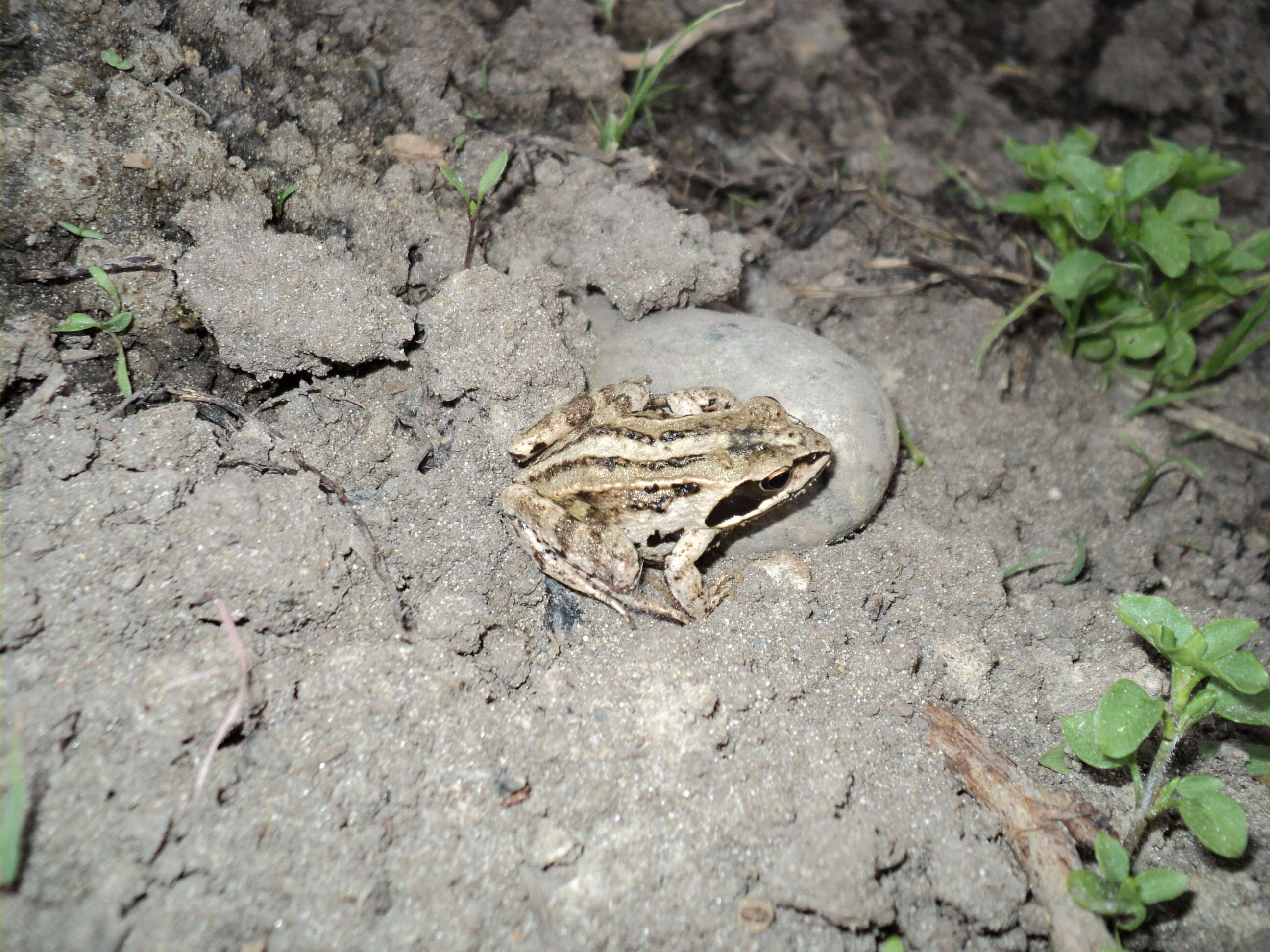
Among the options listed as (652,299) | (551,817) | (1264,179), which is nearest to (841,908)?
(551,817)

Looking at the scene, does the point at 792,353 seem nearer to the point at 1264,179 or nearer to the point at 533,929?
the point at 533,929

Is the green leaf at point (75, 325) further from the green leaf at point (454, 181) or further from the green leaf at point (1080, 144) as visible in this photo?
the green leaf at point (1080, 144)

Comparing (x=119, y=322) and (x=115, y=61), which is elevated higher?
(x=115, y=61)

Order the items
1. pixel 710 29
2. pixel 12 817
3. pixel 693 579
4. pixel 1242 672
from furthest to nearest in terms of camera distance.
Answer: pixel 710 29 → pixel 693 579 → pixel 1242 672 → pixel 12 817

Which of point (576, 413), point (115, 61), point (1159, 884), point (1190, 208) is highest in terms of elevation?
point (115, 61)

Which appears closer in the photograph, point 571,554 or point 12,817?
point 12,817

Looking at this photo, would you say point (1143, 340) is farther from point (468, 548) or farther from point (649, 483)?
point (468, 548)

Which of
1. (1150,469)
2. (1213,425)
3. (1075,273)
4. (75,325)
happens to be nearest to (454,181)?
(75,325)

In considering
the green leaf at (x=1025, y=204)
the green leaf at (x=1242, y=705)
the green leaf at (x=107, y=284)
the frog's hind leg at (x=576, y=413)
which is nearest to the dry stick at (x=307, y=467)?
the green leaf at (x=107, y=284)

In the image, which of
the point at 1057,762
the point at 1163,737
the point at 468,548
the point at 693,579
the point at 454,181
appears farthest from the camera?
the point at 454,181
